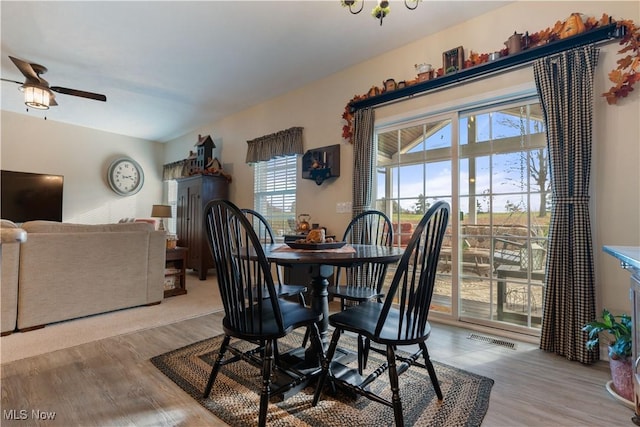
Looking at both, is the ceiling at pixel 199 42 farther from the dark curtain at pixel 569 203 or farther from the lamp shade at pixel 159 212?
the lamp shade at pixel 159 212

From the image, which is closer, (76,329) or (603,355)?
(603,355)

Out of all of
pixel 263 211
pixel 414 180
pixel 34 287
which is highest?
pixel 414 180

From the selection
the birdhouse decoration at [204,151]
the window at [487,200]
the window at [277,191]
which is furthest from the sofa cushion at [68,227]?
the window at [487,200]

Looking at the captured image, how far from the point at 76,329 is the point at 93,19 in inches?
108

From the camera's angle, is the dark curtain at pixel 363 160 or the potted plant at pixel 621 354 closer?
the potted plant at pixel 621 354

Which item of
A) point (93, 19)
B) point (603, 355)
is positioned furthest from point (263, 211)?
point (603, 355)

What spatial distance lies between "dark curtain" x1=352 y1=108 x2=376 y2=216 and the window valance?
96 cm

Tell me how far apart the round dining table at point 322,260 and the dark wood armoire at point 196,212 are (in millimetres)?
3371

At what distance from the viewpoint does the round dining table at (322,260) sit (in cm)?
139

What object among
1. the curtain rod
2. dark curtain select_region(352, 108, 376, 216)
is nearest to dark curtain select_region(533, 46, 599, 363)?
the curtain rod

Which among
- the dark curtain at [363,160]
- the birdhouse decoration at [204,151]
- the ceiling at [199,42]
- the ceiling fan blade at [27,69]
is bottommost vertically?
the dark curtain at [363,160]

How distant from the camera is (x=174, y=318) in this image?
2.87m

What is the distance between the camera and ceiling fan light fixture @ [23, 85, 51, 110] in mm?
3018

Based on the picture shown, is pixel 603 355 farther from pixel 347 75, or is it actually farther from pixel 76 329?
pixel 76 329
